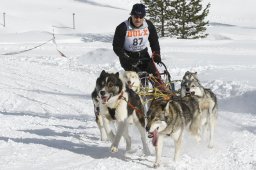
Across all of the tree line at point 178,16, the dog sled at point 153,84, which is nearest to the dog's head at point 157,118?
the dog sled at point 153,84

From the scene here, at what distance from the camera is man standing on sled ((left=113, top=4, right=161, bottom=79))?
6.20m

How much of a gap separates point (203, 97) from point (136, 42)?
1.14 m

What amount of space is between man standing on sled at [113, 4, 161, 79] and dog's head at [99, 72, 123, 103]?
1.00 m

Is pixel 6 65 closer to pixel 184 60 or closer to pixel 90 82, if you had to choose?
pixel 90 82

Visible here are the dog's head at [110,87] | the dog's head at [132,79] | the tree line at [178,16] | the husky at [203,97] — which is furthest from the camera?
the tree line at [178,16]

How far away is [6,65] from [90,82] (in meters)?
3.56

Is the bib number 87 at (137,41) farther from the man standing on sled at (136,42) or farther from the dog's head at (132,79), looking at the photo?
the dog's head at (132,79)

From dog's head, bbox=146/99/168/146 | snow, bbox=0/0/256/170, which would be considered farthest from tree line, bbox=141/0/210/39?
dog's head, bbox=146/99/168/146

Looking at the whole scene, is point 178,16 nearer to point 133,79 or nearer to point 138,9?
point 133,79

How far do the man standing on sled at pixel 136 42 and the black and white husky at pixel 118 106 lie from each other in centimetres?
96

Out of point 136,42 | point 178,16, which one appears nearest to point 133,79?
point 136,42

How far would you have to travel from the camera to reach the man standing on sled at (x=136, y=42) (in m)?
6.20

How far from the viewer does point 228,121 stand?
784 centimetres

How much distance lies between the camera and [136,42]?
6375 mm
